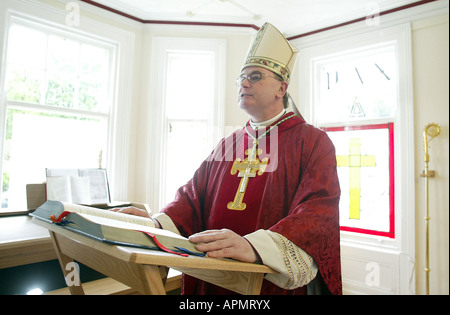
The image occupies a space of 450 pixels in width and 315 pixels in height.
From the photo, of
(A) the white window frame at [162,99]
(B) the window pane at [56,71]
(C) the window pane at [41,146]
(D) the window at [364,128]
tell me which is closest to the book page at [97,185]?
(C) the window pane at [41,146]

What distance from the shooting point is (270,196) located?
128 cm

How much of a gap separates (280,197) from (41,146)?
2.94m

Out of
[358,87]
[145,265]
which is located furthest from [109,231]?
[358,87]

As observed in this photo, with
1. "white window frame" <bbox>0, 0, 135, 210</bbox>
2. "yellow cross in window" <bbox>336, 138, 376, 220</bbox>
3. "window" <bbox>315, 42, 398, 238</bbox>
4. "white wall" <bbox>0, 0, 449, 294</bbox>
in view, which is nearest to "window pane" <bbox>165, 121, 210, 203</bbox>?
"white wall" <bbox>0, 0, 449, 294</bbox>

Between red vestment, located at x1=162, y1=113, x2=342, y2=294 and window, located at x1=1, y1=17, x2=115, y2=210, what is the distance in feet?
7.03

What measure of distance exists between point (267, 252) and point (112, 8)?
→ 3.63 meters

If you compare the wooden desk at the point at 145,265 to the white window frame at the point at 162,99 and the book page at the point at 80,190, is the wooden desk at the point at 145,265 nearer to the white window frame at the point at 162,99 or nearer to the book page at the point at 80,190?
the book page at the point at 80,190

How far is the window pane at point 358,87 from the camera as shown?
3598 mm

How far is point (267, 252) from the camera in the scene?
844mm

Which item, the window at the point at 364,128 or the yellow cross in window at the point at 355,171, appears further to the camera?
the yellow cross in window at the point at 355,171

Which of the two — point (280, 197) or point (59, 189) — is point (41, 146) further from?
point (280, 197)

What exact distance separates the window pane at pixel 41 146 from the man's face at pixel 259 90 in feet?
8.17
